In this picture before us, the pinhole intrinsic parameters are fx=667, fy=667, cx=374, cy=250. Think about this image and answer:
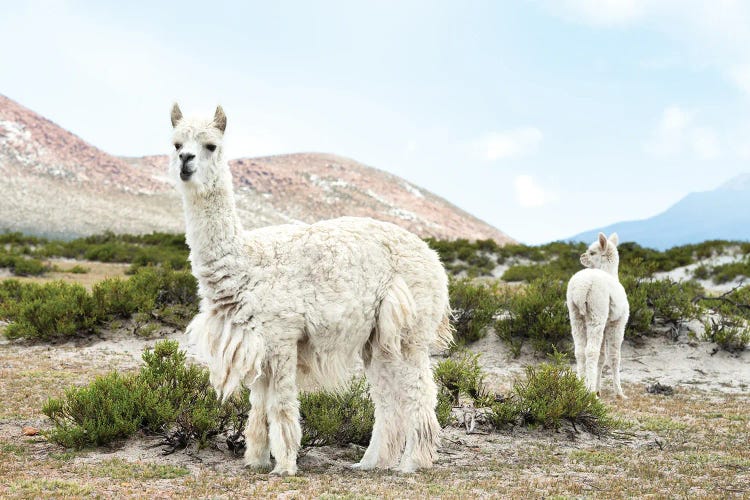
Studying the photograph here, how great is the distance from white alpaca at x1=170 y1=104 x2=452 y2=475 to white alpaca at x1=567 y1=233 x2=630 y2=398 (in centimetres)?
380

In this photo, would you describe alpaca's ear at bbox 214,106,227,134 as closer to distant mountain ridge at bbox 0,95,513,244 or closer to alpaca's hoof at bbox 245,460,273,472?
alpaca's hoof at bbox 245,460,273,472

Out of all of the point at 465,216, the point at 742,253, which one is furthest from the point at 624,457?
the point at 465,216

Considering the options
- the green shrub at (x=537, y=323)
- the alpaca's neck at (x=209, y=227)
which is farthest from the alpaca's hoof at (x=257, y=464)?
the green shrub at (x=537, y=323)

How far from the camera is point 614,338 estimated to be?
9.72 m

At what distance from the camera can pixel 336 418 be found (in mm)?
6531

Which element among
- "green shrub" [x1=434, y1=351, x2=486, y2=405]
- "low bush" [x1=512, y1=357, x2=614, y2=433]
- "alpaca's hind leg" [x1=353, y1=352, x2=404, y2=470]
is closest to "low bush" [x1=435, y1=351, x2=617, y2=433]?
"low bush" [x1=512, y1=357, x2=614, y2=433]

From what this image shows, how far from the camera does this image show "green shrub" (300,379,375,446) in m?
6.40

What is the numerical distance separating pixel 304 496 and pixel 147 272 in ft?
33.5

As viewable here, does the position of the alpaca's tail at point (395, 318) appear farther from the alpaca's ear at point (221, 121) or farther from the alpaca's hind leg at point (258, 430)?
the alpaca's ear at point (221, 121)

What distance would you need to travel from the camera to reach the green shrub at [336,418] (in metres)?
6.40

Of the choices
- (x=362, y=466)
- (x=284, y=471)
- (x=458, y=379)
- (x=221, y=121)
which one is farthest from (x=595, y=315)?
A: (x=221, y=121)

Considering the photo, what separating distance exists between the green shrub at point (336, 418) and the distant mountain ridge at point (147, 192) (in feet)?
175

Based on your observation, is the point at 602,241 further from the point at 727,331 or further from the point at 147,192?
the point at 147,192

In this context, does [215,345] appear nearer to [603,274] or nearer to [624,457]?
[624,457]
